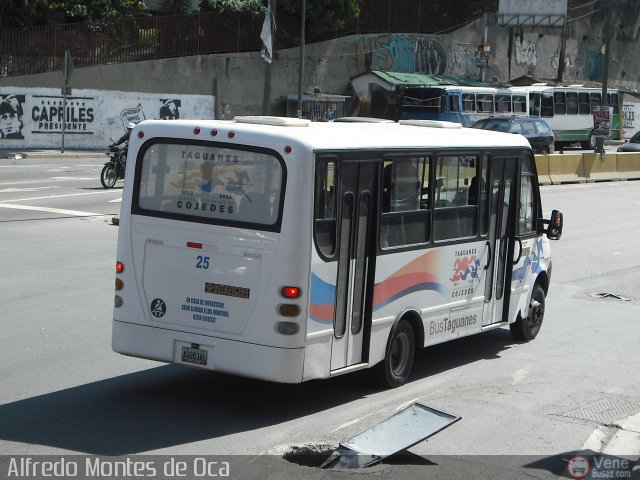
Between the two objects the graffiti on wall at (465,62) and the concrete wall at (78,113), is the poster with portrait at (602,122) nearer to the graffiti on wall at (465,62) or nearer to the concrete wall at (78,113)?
A: the concrete wall at (78,113)

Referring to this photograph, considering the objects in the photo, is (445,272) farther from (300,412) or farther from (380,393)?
(300,412)

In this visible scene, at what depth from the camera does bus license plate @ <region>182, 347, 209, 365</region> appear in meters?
8.19

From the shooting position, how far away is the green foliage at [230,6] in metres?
48.9

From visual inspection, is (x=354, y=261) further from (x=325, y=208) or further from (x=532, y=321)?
(x=532, y=321)

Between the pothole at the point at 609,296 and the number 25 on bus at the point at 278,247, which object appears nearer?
the number 25 on bus at the point at 278,247

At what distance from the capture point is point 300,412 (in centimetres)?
845

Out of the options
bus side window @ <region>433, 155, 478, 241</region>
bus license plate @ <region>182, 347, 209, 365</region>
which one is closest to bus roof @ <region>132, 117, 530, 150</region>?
bus side window @ <region>433, 155, 478, 241</region>

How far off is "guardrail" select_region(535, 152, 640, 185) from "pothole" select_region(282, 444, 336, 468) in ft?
82.9

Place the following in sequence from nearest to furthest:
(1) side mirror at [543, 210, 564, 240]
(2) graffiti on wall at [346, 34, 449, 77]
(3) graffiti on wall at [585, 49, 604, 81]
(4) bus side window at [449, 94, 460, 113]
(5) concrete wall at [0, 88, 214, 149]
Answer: (1) side mirror at [543, 210, 564, 240], (5) concrete wall at [0, 88, 214, 149], (4) bus side window at [449, 94, 460, 113], (2) graffiti on wall at [346, 34, 449, 77], (3) graffiti on wall at [585, 49, 604, 81]

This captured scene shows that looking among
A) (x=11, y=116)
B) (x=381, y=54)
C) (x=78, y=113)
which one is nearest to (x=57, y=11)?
(x=78, y=113)

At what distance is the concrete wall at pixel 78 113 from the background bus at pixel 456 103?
9.59m

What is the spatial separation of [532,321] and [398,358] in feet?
9.57

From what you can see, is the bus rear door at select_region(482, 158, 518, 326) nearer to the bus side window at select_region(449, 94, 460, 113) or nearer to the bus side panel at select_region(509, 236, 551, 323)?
the bus side panel at select_region(509, 236, 551, 323)

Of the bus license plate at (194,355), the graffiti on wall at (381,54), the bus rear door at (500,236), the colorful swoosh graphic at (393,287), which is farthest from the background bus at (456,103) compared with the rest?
the bus license plate at (194,355)
